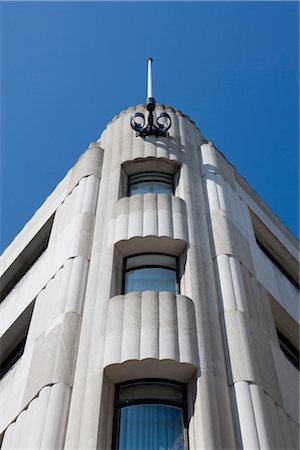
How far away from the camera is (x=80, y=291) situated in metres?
13.0

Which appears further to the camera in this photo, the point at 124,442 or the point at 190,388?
the point at 190,388

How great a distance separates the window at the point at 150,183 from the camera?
1734 centimetres

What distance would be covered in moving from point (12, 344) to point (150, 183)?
7097mm

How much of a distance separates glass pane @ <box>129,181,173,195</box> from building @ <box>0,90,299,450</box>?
0.16ft

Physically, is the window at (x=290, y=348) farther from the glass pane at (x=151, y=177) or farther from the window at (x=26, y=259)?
the window at (x=26, y=259)

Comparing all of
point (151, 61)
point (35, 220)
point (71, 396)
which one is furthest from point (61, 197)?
point (71, 396)

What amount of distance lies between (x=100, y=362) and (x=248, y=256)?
617 cm

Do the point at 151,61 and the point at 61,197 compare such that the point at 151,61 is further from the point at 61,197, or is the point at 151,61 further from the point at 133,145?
the point at 61,197

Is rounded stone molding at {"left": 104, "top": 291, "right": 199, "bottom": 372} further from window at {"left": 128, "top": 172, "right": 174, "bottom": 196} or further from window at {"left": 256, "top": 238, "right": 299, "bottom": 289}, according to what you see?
window at {"left": 256, "top": 238, "right": 299, "bottom": 289}

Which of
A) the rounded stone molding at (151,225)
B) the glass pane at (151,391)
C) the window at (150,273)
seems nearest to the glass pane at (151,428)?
the glass pane at (151,391)

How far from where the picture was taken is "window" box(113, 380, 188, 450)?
10148 millimetres

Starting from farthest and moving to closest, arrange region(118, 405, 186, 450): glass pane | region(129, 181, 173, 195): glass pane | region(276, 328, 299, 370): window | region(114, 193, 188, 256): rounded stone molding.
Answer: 1. region(129, 181, 173, 195): glass pane
2. region(276, 328, 299, 370): window
3. region(114, 193, 188, 256): rounded stone molding
4. region(118, 405, 186, 450): glass pane

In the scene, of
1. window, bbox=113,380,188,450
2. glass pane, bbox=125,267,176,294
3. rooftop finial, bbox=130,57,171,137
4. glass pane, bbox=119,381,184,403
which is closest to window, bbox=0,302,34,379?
glass pane, bbox=125,267,176,294

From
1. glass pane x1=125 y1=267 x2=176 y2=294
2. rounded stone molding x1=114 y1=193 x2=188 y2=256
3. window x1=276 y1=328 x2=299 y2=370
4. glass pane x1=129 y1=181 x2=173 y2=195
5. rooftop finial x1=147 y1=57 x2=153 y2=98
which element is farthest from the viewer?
rooftop finial x1=147 y1=57 x2=153 y2=98
